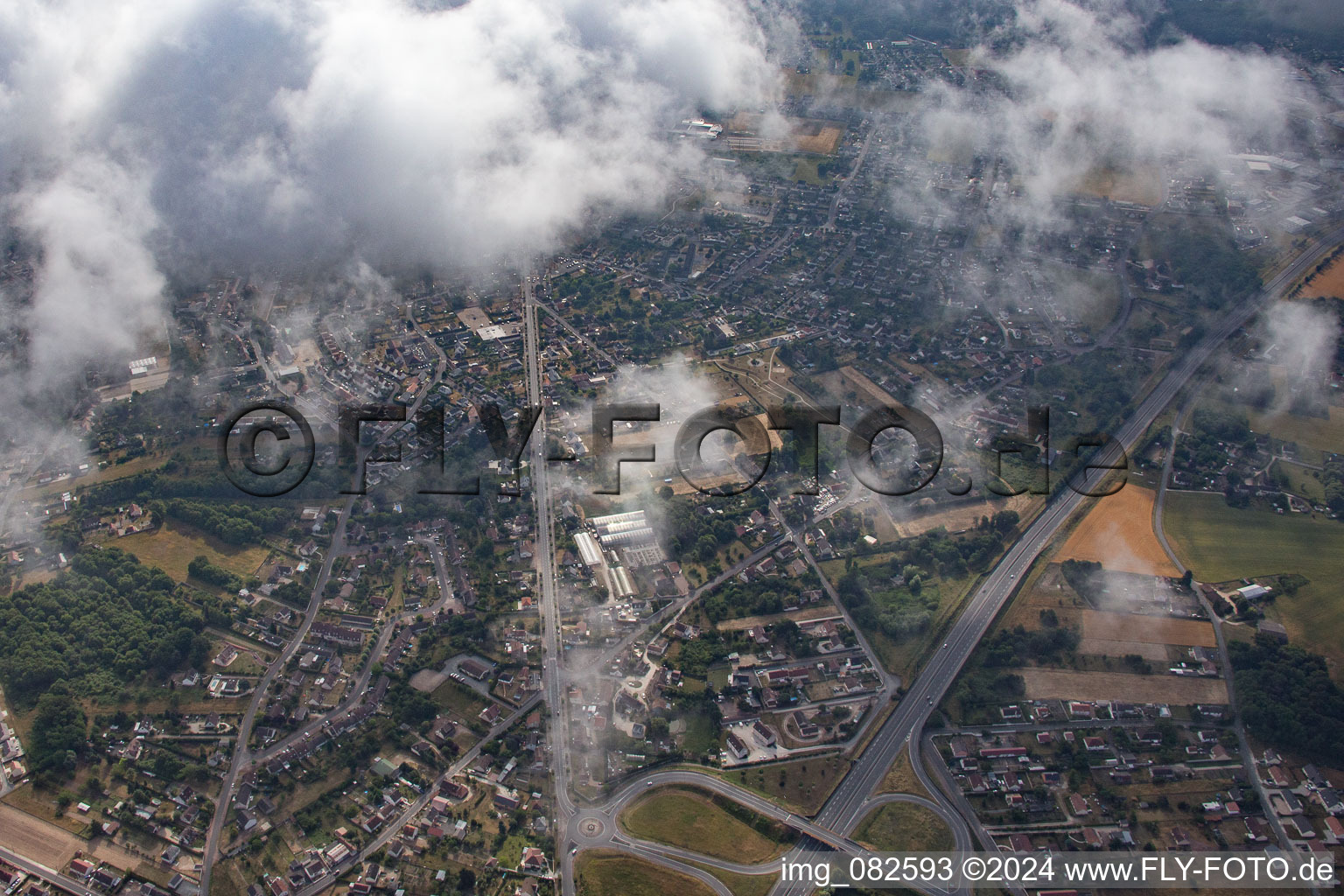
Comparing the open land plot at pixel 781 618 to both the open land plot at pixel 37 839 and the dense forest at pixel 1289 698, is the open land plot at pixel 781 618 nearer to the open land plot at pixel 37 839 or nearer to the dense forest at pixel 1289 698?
the dense forest at pixel 1289 698

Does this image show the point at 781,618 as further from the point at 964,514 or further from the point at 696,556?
the point at 964,514

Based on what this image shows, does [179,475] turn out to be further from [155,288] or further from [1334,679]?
[1334,679]

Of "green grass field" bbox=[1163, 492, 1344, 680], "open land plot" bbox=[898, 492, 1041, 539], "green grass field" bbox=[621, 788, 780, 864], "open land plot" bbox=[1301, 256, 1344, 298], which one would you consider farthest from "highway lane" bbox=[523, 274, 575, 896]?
"open land plot" bbox=[1301, 256, 1344, 298]

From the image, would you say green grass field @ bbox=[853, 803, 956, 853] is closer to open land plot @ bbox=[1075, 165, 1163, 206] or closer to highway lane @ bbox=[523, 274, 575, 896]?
highway lane @ bbox=[523, 274, 575, 896]

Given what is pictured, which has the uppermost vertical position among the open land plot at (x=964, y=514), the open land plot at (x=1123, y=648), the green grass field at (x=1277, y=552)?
the open land plot at (x=964, y=514)

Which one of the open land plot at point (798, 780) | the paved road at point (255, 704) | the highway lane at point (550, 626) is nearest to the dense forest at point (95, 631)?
the paved road at point (255, 704)

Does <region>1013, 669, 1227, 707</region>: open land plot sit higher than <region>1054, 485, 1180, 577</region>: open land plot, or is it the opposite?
<region>1054, 485, 1180, 577</region>: open land plot
